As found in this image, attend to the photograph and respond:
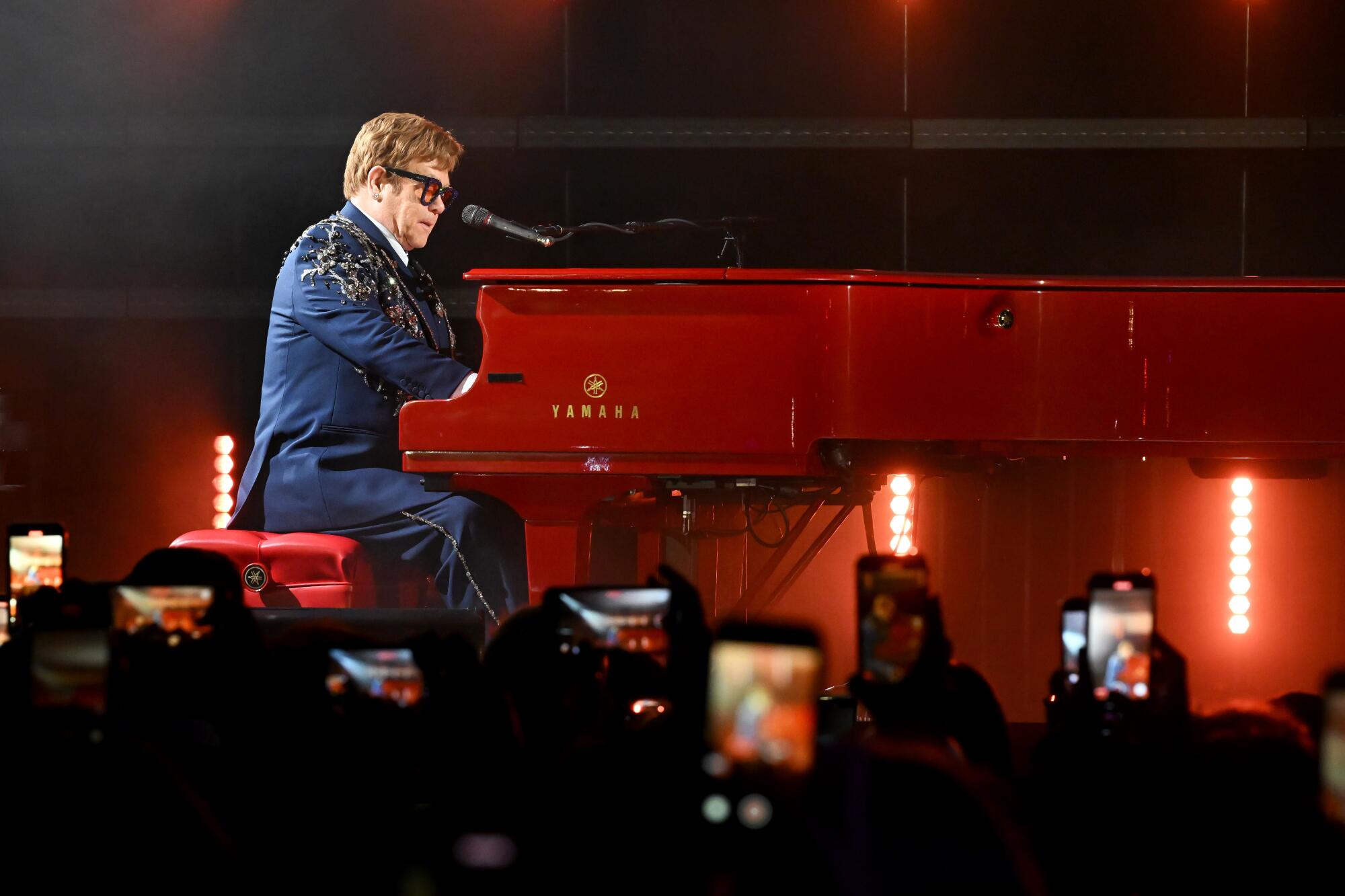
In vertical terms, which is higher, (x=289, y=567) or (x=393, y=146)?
(x=393, y=146)

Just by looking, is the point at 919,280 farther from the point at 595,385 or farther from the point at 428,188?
the point at 428,188

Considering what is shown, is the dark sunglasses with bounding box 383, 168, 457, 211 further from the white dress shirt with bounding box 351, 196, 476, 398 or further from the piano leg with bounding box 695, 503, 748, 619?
the piano leg with bounding box 695, 503, 748, 619

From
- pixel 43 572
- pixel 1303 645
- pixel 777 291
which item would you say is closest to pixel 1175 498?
pixel 1303 645

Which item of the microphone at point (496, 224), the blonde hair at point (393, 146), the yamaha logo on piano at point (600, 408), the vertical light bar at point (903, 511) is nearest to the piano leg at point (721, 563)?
the vertical light bar at point (903, 511)

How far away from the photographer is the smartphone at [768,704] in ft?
3.37

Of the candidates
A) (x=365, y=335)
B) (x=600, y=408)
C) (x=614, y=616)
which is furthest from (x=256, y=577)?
(x=614, y=616)

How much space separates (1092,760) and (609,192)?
3.21 metres

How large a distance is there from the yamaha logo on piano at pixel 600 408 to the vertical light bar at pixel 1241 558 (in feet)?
5.07

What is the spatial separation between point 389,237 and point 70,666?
215 centimetres

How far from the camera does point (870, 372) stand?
2568 mm

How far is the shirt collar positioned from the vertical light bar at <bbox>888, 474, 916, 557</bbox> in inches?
52.7

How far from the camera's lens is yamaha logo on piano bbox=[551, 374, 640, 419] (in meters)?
2.60

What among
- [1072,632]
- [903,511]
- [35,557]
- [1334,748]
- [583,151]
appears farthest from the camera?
[583,151]

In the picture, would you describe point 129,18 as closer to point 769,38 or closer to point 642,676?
point 769,38
